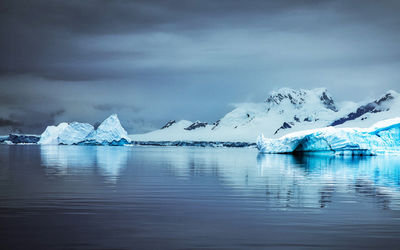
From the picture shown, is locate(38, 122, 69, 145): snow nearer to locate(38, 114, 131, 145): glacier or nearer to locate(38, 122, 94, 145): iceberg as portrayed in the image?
locate(38, 114, 131, 145): glacier

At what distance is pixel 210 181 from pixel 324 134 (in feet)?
127

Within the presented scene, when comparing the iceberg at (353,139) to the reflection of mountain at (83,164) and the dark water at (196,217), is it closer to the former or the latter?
the reflection of mountain at (83,164)

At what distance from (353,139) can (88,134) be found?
102907 millimetres

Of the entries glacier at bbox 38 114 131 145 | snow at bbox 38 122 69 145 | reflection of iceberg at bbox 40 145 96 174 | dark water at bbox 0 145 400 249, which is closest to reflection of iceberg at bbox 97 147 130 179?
reflection of iceberg at bbox 40 145 96 174

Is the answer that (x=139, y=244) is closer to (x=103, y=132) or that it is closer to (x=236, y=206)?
(x=236, y=206)

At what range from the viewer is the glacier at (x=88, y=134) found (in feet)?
468

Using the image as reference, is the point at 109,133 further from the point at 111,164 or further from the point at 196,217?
the point at 196,217

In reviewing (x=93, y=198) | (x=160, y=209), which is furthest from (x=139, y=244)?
(x=93, y=198)

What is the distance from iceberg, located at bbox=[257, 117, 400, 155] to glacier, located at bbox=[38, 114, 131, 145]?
84841 millimetres

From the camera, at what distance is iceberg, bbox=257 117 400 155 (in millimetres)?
60719

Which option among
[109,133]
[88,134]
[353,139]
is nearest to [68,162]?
[353,139]

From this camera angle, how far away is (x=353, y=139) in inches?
2405

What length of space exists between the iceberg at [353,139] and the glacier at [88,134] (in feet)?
278

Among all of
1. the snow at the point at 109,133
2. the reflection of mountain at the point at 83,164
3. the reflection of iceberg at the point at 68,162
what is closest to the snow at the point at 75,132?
the snow at the point at 109,133
